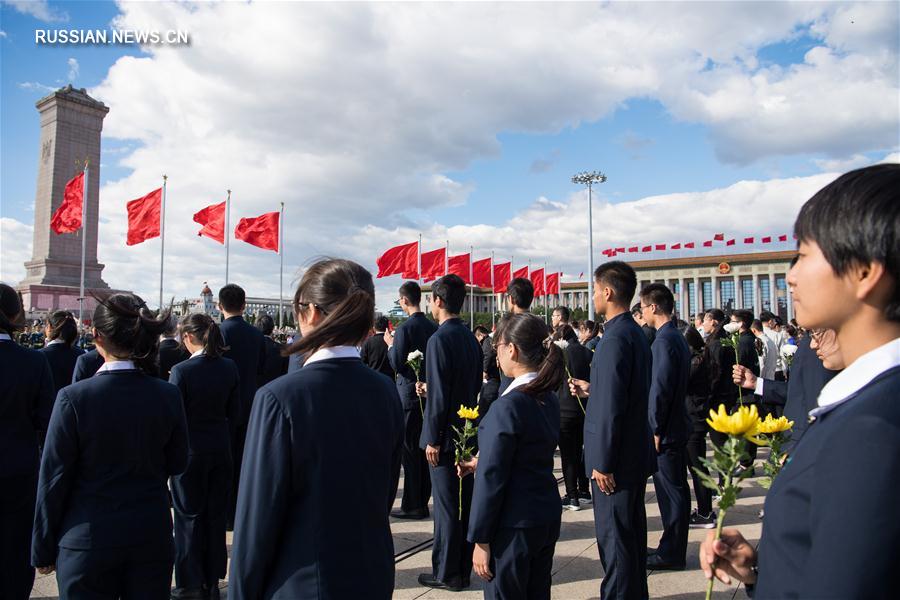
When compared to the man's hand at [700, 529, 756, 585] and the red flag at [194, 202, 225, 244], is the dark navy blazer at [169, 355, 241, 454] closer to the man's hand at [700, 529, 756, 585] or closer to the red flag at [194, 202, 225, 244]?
the man's hand at [700, 529, 756, 585]

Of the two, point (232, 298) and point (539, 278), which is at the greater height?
point (539, 278)

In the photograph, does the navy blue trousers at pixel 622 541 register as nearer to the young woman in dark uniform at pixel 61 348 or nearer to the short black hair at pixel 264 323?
the young woman in dark uniform at pixel 61 348

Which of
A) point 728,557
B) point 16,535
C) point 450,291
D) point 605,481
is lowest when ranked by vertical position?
point 16,535

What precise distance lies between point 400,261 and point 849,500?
24.9 m

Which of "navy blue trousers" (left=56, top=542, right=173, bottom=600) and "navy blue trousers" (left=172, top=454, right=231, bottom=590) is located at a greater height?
"navy blue trousers" (left=56, top=542, right=173, bottom=600)

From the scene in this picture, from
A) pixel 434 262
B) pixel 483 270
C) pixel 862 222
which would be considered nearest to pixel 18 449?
pixel 862 222

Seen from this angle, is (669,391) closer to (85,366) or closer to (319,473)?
(319,473)

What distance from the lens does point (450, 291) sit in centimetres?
519

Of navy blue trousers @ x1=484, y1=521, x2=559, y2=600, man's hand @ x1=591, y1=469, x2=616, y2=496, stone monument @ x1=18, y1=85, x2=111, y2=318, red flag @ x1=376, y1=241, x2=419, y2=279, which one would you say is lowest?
navy blue trousers @ x1=484, y1=521, x2=559, y2=600

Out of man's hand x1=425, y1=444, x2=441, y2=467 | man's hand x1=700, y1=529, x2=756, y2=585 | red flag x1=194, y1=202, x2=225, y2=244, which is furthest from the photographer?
red flag x1=194, y1=202, x2=225, y2=244

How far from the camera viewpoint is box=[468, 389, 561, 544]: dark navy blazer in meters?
2.96

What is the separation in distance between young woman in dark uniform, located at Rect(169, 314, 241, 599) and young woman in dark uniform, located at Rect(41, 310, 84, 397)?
1.89 metres

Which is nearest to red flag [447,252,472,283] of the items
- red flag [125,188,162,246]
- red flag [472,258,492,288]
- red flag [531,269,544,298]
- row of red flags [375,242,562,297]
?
row of red flags [375,242,562,297]

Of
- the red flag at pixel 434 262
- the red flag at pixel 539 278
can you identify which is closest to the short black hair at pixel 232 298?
the red flag at pixel 434 262
